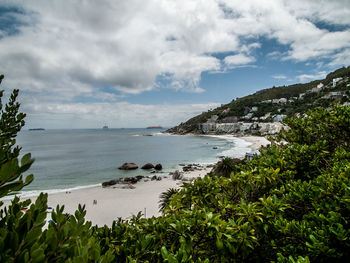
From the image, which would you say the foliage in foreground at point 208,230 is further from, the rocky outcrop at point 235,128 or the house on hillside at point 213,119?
the house on hillside at point 213,119

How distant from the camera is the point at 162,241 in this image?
7.39 ft

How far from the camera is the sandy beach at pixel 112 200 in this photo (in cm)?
1681

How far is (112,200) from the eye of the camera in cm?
2045

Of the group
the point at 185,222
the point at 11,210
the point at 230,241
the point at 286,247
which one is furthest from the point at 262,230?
the point at 11,210

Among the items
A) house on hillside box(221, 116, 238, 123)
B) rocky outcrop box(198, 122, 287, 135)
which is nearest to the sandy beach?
rocky outcrop box(198, 122, 287, 135)

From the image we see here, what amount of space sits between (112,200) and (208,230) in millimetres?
20886

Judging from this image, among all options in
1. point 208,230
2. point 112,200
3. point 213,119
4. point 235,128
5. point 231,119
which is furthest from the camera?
point 213,119

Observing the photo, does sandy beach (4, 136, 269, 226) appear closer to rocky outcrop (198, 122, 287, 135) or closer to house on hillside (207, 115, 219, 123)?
rocky outcrop (198, 122, 287, 135)

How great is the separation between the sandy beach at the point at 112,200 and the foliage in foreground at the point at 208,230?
14.3 meters

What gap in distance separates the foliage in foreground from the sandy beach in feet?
47.0

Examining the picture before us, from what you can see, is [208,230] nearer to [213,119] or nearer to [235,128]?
[235,128]

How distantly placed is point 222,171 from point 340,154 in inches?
618

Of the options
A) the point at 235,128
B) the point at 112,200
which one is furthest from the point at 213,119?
the point at 112,200

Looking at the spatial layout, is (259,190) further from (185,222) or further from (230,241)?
(185,222)
